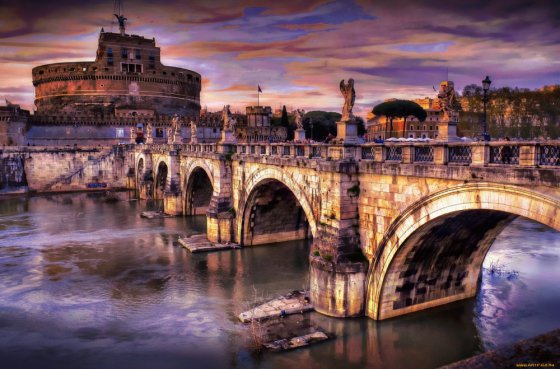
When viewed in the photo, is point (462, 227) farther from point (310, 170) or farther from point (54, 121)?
point (54, 121)

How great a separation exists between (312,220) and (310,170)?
199 centimetres

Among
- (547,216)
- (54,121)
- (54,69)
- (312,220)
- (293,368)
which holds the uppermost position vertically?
(54,69)

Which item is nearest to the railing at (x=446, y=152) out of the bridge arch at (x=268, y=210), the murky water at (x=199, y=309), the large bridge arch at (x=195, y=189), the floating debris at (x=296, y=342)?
the bridge arch at (x=268, y=210)

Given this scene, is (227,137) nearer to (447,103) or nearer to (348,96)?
(348,96)

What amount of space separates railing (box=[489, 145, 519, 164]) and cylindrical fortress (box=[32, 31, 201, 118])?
252ft

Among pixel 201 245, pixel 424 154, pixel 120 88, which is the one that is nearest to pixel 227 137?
pixel 201 245

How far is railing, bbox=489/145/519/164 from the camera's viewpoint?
10.1m

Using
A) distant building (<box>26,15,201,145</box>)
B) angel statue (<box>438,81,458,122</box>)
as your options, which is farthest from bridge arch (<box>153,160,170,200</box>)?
angel statue (<box>438,81,458,122</box>)

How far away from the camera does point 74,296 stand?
18828 mm

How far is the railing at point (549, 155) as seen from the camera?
9187mm

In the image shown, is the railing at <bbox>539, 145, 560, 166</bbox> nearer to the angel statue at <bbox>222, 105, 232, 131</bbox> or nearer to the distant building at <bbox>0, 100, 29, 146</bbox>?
the angel statue at <bbox>222, 105, 232, 131</bbox>

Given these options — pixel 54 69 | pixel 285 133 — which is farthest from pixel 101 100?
pixel 285 133

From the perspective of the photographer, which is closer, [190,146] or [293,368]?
[293,368]

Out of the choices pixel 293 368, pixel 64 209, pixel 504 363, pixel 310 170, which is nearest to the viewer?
pixel 504 363
